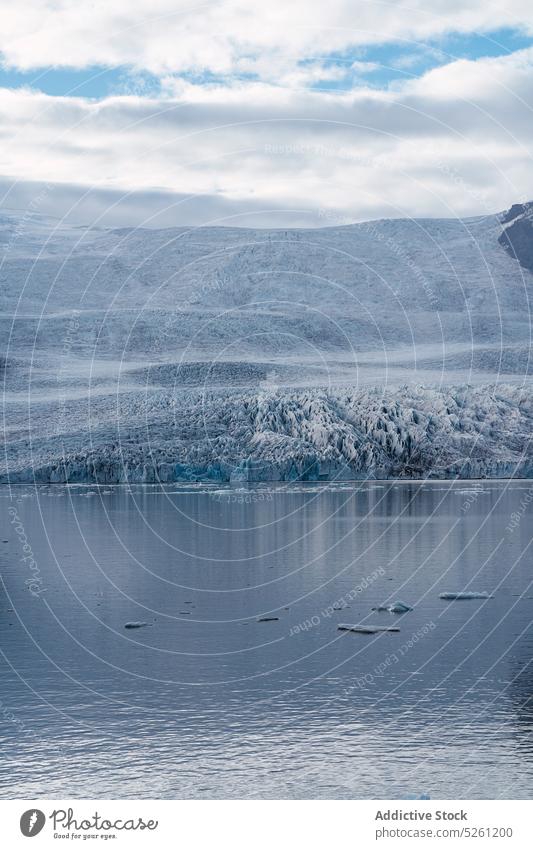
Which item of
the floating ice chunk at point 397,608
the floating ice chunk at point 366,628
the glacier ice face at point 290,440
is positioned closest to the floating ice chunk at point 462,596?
the floating ice chunk at point 397,608

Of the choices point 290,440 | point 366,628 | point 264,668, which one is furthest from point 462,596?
point 290,440

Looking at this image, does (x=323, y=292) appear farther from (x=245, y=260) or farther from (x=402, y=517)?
(x=402, y=517)

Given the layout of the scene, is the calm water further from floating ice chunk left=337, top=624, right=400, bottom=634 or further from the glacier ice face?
the glacier ice face

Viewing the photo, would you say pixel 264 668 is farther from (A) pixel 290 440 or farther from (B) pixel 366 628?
(A) pixel 290 440

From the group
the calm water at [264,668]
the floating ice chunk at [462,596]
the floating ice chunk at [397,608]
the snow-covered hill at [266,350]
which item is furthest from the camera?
the snow-covered hill at [266,350]

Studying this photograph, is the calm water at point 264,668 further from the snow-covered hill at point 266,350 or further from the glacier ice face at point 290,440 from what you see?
the snow-covered hill at point 266,350
